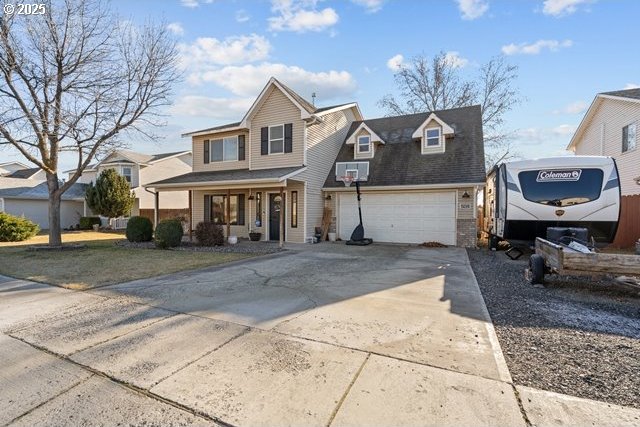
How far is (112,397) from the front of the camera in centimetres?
269

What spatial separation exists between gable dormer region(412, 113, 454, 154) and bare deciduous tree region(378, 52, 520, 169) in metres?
11.7

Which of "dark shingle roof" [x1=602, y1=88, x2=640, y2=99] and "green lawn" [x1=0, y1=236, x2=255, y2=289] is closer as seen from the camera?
"green lawn" [x1=0, y1=236, x2=255, y2=289]

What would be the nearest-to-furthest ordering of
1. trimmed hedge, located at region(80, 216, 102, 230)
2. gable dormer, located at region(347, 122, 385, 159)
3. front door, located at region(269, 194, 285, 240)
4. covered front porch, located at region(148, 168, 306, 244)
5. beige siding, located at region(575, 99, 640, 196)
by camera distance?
1. covered front porch, located at region(148, 168, 306, 244)
2. beige siding, located at region(575, 99, 640, 196)
3. front door, located at region(269, 194, 285, 240)
4. gable dormer, located at region(347, 122, 385, 159)
5. trimmed hedge, located at region(80, 216, 102, 230)

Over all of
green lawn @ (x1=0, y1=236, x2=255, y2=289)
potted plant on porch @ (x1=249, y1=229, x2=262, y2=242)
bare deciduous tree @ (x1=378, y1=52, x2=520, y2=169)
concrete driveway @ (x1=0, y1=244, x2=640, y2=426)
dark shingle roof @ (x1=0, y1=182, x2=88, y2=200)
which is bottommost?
green lawn @ (x1=0, y1=236, x2=255, y2=289)

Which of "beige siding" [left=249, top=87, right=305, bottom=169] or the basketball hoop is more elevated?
"beige siding" [left=249, top=87, right=305, bottom=169]

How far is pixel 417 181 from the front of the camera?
532 inches

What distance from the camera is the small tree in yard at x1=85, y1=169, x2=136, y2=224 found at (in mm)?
22359

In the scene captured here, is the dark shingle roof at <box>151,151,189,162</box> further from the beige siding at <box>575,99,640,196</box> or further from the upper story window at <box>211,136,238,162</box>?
the beige siding at <box>575,99,640,196</box>

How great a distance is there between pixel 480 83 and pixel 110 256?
2650 cm

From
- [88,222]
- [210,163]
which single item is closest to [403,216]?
[210,163]

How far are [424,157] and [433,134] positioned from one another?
3.79 feet

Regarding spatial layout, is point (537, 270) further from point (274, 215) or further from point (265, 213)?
point (265, 213)

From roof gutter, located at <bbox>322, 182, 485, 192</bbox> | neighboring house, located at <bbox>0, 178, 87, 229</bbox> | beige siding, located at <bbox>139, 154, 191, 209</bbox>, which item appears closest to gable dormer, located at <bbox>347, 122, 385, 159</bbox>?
roof gutter, located at <bbox>322, 182, 485, 192</bbox>

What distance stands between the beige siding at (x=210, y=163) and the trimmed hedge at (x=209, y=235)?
388 cm
